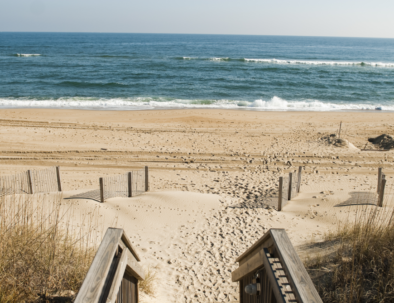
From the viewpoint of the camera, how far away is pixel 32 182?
363 inches

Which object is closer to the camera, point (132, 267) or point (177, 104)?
point (132, 267)

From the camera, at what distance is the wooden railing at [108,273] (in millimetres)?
2079

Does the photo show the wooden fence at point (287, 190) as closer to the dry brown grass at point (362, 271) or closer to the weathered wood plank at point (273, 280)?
the dry brown grass at point (362, 271)

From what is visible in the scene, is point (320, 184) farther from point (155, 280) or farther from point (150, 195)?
point (155, 280)

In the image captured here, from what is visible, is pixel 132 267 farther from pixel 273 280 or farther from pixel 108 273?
pixel 273 280

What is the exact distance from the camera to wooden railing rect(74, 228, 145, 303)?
2079mm

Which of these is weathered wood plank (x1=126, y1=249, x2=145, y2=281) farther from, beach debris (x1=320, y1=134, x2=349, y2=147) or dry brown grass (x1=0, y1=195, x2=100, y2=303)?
beach debris (x1=320, y1=134, x2=349, y2=147)

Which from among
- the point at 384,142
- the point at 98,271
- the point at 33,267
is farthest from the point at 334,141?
the point at 98,271

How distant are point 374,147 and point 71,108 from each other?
758 inches

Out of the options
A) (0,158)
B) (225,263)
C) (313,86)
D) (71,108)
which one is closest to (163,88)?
(71,108)

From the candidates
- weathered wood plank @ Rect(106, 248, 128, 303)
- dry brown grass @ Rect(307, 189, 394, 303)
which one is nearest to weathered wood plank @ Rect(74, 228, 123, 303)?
weathered wood plank @ Rect(106, 248, 128, 303)

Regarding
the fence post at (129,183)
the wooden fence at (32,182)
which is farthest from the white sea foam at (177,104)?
the fence post at (129,183)

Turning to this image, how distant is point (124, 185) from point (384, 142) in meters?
12.2

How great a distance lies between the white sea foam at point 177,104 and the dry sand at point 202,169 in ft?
8.48
